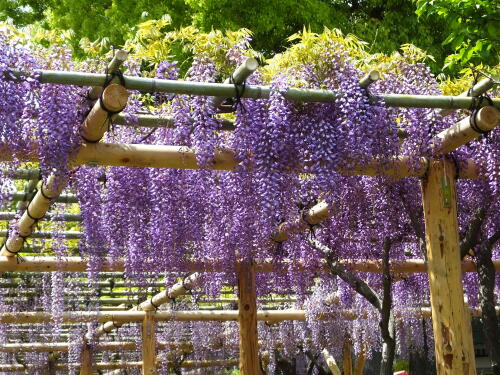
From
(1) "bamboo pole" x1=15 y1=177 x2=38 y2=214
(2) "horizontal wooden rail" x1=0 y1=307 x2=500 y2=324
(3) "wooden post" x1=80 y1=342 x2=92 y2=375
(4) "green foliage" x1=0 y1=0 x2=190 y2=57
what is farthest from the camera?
(3) "wooden post" x1=80 y1=342 x2=92 y2=375

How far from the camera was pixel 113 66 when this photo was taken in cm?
386

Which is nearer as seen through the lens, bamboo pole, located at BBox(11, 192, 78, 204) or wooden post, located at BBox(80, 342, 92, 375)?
bamboo pole, located at BBox(11, 192, 78, 204)

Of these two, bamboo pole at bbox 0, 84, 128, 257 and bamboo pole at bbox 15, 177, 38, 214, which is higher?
bamboo pole at bbox 15, 177, 38, 214

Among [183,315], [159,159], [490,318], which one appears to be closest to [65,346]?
[183,315]

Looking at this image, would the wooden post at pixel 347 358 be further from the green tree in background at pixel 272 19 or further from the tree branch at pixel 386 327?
the tree branch at pixel 386 327

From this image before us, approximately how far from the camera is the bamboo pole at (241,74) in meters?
3.94

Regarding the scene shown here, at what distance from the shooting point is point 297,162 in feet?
14.5

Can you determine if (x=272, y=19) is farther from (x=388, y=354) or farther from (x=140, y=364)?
(x=140, y=364)

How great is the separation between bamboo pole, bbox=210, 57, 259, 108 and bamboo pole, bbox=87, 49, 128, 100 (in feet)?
1.90

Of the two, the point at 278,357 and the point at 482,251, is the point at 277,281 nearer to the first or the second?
the point at 482,251

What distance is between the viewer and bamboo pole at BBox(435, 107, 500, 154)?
4445 millimetres

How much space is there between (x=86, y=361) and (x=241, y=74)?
33.8 ft

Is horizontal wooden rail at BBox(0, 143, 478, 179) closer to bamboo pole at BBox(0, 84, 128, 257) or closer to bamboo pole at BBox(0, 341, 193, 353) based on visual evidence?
bamboo pole at BBox(0, 84, 128, 257)

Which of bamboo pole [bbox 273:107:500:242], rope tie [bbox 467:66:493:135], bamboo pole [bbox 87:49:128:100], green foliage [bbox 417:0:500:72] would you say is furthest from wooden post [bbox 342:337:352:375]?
bamboo pole [bbox 87:49:128:100]
